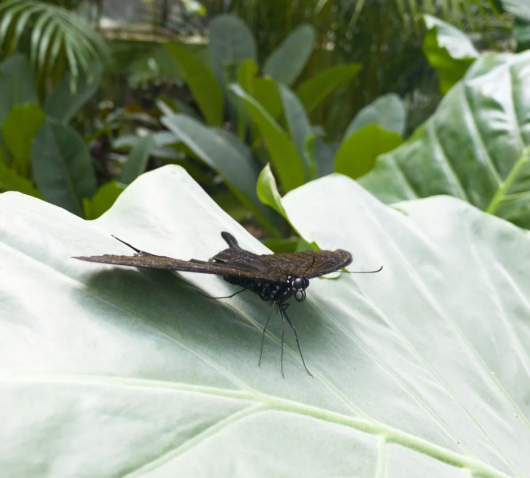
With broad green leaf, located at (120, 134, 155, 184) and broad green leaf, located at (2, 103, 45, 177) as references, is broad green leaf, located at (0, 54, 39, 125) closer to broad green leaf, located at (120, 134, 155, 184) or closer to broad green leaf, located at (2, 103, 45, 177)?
broad green leaf, located at (2, 103, 45, 177)

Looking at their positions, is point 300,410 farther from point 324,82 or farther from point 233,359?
point 324,82

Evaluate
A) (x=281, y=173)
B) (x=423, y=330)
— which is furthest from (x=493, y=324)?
(x=281, y=173)

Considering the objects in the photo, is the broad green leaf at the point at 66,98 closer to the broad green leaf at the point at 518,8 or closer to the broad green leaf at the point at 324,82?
the broad green leaf at the point at 324,82

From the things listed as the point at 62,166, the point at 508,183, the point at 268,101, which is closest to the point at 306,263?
the point at 508,183

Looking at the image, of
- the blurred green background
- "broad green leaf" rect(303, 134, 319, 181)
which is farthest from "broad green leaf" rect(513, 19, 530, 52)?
"broad green leaf" rect(303, 134, 319, 181)

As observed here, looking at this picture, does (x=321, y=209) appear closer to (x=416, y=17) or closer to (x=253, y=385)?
(x=253, y=385)
